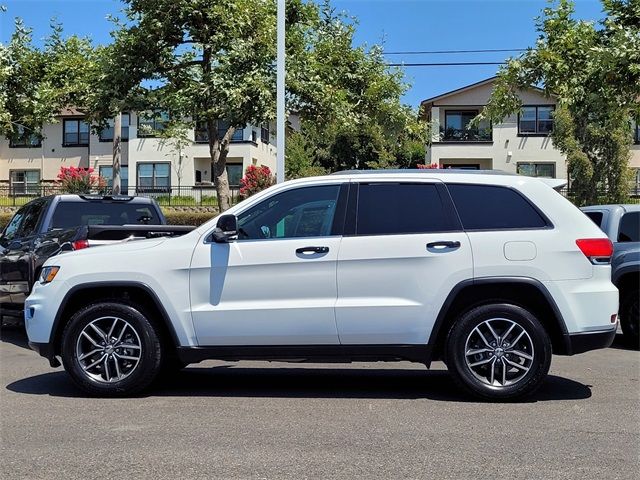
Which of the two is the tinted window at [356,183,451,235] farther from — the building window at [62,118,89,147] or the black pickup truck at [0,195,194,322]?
the building window at [62,118,89,147]

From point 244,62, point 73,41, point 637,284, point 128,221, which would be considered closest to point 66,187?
point 73,41

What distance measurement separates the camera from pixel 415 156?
169ft

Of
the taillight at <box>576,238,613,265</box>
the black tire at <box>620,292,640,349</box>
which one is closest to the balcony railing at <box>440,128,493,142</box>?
the black tire at <box>620,292,640,349</box>

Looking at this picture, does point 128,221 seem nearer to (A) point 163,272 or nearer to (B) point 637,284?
(A) point 163,272

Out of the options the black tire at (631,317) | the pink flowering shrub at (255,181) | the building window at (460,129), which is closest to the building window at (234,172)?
the pink flowering shrub at (255,181)

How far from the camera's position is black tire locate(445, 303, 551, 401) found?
19.4 feet

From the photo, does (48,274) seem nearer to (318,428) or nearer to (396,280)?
(318,428)

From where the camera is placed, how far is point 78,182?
35.1m

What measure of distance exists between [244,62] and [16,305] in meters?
8.59

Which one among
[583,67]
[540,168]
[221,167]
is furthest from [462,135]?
[583,67]

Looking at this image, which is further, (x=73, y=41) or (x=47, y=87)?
(x=73, y=41)

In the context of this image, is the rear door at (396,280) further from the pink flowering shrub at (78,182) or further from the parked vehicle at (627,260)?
the pink flowering shrub at (78,182)

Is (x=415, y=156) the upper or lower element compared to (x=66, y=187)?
upper

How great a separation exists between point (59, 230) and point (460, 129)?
33.9m
